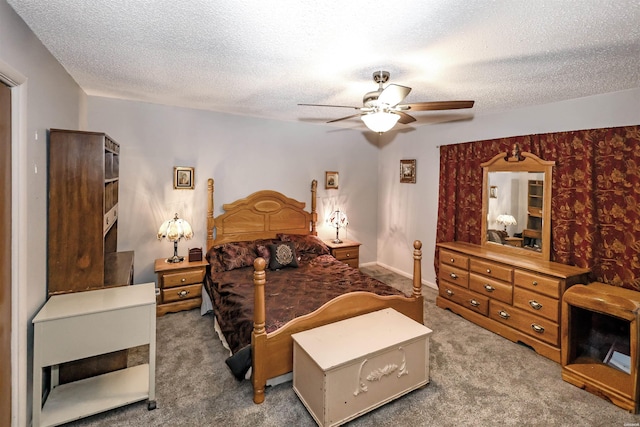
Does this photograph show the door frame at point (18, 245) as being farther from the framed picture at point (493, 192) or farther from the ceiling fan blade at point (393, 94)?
the framed picture at point (493, 192)

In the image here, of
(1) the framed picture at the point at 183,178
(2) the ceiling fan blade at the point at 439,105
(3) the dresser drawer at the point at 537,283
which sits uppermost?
(2) the ceiling fan blade at the point at 439,105

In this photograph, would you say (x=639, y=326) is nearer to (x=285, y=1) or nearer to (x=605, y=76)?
(x=605, y=76)

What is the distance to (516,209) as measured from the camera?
11.7 feet

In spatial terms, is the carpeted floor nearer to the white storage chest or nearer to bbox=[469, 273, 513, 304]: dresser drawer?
the white storage chest

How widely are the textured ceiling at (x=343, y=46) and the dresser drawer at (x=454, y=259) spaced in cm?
169

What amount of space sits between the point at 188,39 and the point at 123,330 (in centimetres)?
180

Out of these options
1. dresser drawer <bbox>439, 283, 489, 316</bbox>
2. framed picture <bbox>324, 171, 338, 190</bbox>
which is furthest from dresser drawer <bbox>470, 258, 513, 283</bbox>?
framed picture <bbox>324, 171, 338, 190</bbox>

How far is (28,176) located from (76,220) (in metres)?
0.46

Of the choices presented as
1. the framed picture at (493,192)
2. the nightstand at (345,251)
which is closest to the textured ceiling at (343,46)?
the framed picture at (493,192)

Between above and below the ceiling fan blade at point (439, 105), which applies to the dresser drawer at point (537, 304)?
below

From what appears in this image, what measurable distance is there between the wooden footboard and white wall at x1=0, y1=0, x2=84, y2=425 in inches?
49.3

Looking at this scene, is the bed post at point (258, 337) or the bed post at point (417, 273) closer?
the bed post at point (258, 337)

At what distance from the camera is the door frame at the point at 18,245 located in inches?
66.7

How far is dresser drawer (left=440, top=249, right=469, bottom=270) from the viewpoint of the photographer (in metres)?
3.59
